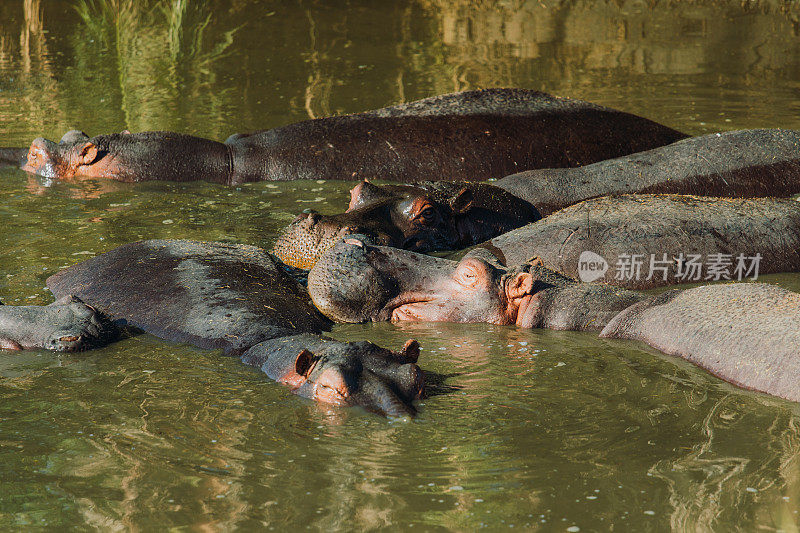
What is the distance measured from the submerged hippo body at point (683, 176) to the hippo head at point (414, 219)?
0.33 metres

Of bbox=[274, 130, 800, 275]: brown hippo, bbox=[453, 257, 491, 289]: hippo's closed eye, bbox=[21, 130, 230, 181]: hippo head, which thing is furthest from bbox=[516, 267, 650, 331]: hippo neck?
bbox=[21, 130, 230, 181]: hippo head

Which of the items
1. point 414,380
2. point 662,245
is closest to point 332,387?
point 414,380

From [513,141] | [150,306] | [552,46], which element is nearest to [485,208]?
[513,141]

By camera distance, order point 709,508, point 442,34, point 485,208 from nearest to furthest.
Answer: point 709,508 < point 485,208 < point 442,34

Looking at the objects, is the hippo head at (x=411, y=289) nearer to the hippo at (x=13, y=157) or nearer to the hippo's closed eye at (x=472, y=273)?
the hippo's closed eye at (x=472, y=273)

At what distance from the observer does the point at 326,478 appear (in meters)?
4.18

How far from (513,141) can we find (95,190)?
4005 mm

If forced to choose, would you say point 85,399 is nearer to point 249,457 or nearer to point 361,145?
point 249,457

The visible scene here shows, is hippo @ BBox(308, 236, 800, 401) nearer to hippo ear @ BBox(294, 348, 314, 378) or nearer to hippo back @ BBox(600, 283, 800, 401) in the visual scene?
hippo back @ BBox(600, 283, 800, 401)

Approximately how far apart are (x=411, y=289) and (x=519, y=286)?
0.66 meters

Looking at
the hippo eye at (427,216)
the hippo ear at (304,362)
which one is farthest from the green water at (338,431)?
the hippo eye at (427,216)

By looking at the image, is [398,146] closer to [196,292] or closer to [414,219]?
[414,219]

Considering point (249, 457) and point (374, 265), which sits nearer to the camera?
point (249, 457)

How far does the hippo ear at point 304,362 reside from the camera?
4824 millimetres
